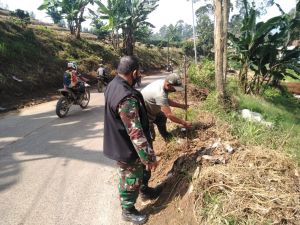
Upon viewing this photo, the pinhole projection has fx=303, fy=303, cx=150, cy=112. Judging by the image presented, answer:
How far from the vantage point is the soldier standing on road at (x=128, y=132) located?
3188 mm

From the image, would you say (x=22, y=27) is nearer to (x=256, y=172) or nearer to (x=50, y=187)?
(x=50, y=187)

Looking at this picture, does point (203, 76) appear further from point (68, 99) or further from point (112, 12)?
point (112, 12)

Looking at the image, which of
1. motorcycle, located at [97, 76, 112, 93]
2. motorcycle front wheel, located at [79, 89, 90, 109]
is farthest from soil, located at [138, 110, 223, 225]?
motorcycle, located at [97, 76, 112, 93]

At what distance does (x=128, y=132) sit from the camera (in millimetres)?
3227

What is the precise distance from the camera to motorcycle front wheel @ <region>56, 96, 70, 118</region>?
9148 mm

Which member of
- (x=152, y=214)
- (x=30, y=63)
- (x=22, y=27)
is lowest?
(x=152, y=214)

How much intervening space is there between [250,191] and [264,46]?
923 cm

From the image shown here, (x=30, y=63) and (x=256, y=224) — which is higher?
(x=30, y=63)

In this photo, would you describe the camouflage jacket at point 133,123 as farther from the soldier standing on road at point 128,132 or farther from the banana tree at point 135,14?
the banana tree at point 135,14

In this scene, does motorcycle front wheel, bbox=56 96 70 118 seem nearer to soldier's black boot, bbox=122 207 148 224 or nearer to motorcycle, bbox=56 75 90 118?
motorcycle, bbox=56 75 90 118

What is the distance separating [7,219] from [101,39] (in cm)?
2960

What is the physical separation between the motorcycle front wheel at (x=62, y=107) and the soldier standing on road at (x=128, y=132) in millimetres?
6058

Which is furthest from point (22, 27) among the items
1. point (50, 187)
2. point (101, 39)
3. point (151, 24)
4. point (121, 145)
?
point (121, 145)

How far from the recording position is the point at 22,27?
18.3m
